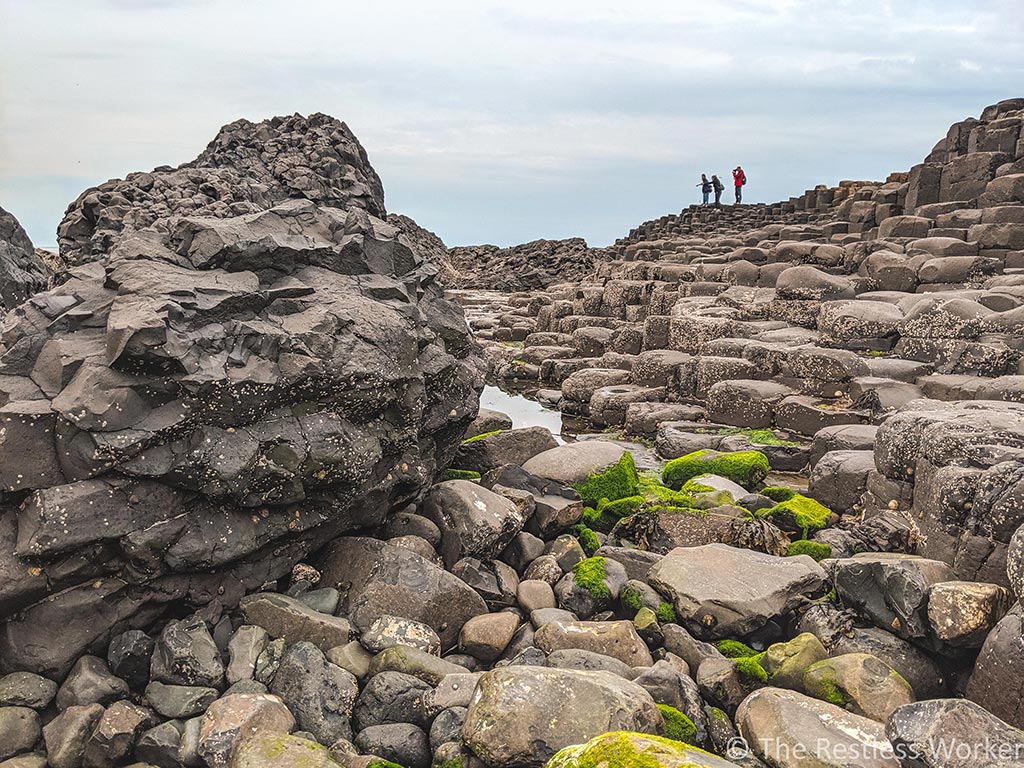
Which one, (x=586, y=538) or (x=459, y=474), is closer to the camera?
(x=586, y=538)

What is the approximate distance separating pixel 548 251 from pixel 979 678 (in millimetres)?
47511

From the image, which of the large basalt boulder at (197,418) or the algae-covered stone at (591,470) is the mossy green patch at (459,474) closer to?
the algae-covered stone at (591,470)

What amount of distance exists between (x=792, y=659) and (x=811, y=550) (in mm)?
2511

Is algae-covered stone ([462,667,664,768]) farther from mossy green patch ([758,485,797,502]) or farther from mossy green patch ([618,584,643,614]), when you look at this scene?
mossy green patch ([758,485,797,502])

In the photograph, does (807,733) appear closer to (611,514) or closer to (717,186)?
(611,514)

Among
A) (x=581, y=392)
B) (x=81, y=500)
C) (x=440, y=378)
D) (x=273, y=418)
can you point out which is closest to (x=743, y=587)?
(x=440, y=378)

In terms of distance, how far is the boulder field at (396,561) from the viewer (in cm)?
459

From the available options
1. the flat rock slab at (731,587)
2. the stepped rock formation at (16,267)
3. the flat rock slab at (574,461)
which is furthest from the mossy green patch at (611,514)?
the stepped rock formation at (16,267)

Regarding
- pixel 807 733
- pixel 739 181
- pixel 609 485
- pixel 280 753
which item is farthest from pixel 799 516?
pixel 739 181

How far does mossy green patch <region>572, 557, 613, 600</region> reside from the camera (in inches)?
257

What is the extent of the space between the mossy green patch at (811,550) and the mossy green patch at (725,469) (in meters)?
2.64

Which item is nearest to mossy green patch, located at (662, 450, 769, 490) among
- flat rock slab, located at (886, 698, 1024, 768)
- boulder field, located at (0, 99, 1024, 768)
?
boulder field, located at (0, 99, 1024, 768)

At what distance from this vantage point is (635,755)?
11.4 ft

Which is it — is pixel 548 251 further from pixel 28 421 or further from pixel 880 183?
pixel 28 421
